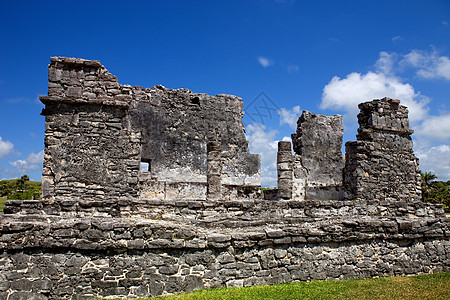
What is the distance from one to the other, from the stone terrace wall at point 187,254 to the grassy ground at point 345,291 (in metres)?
0.20

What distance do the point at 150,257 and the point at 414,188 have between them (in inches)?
393

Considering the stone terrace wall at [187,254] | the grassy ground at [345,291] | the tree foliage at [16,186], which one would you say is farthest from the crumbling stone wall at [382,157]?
the tree foliage at [16,186]

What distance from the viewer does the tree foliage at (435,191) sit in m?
19.7

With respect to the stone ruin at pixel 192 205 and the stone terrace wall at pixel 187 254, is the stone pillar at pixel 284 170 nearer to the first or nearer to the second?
the stone ruin at pixel 192 205

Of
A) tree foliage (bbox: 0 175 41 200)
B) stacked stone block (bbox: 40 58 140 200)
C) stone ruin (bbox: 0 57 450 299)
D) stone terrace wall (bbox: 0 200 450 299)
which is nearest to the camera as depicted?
stone terrace wall (bbox: 0 200 450 299)

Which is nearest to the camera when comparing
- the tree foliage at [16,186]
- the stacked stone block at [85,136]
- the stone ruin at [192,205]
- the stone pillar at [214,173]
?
the stone ruin at [192,205]

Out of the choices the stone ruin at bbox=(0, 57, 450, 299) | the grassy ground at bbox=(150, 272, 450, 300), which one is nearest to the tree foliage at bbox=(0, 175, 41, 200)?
the stone ruin at bbox=(0, 57, 450, 299)

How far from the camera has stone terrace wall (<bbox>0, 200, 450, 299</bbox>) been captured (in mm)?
4578

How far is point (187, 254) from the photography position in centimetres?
496

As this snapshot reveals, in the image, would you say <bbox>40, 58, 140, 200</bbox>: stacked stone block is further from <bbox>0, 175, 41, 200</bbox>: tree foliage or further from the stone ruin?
<bbox>0, 175, 41, 200</bbox>: tree foliage

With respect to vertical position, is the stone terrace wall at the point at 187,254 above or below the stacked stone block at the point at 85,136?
below

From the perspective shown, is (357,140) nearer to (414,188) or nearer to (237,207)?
(414,188)

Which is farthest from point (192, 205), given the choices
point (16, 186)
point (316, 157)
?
point (16, 186)

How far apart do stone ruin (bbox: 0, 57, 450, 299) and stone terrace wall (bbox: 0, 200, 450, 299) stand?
15 mm
